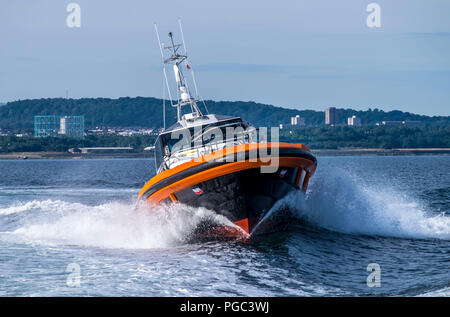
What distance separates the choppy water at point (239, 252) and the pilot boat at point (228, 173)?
340 millimetres

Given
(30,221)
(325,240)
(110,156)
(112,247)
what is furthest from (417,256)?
(110,156)

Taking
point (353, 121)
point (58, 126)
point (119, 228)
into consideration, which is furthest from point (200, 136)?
point (58, 126)

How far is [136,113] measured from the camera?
13588 cm

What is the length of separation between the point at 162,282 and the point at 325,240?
5.16m

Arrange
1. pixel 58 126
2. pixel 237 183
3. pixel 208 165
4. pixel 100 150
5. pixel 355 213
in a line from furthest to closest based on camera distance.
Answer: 1. pixel 58 126
2. pixel 100 150
3. pixel 355 213
4. pixel 237 183
5. pixel 208 165

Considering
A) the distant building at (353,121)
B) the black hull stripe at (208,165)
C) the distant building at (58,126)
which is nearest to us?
the black hull stripe at (208,165)

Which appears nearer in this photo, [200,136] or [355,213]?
[200,136]

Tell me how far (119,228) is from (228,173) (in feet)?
13.3

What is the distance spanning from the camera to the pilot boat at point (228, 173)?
501 inches

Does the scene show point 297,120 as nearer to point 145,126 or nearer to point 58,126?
→ point 145,126

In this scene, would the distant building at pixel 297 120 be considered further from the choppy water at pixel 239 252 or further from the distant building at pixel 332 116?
the choppy water at pixel 239 252

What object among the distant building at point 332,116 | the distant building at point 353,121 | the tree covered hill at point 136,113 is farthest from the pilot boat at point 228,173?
the distant building at point 353,121

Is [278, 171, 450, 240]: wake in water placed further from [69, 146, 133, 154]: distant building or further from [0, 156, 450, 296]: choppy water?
[69, 146, 133, 154]: distant building
